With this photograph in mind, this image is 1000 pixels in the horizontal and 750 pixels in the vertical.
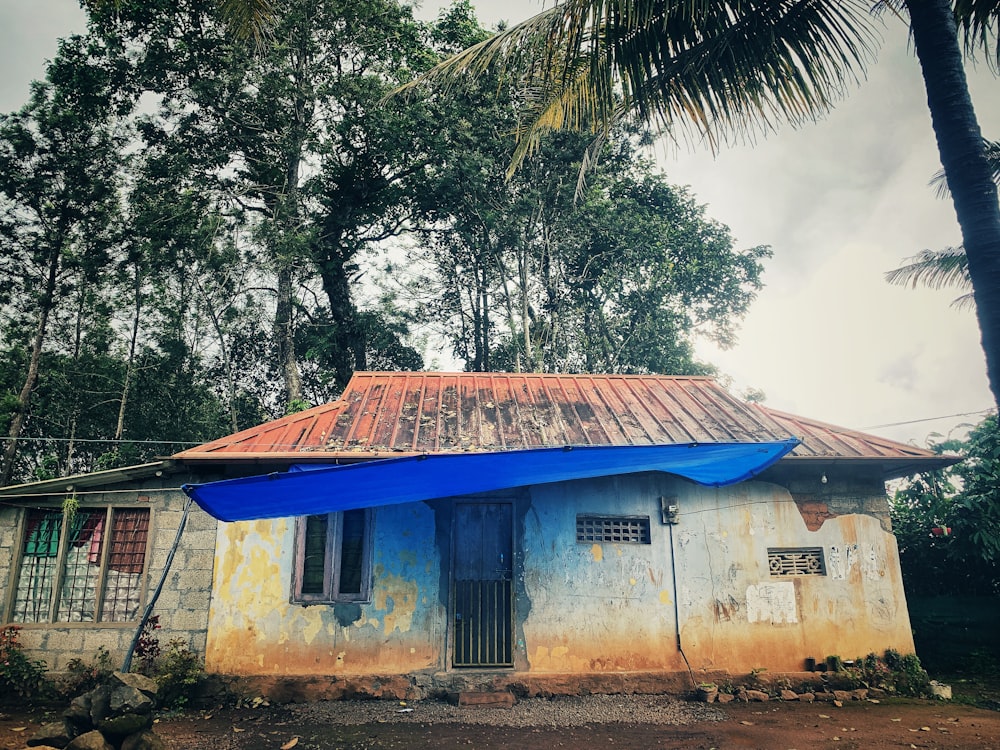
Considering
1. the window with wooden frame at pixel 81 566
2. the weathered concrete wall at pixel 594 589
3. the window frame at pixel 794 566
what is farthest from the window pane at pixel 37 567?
the window frame at pixel 794 566

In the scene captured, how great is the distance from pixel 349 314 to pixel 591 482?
11.7 m

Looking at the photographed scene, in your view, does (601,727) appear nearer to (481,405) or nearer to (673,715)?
(673,715)

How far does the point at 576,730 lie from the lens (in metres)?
5.51

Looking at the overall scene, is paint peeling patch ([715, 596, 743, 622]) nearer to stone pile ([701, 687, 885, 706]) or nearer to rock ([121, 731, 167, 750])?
stone pile ([701, 687, 885, 706])

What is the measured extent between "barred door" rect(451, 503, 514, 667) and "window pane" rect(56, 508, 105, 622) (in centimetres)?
413

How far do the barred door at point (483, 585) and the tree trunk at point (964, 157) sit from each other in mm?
4959

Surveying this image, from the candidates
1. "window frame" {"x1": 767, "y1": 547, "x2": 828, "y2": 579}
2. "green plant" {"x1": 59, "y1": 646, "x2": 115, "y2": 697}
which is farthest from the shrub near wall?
"green plant" {"x1": 59, "y1": 646, "x2": 115, "y2": 697}

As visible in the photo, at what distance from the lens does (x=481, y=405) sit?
7.67 m

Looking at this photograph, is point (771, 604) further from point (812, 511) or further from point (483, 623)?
point (483, 623)

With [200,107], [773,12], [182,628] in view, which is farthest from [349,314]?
[773,12]

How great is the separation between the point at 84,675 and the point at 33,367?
11.5 metres

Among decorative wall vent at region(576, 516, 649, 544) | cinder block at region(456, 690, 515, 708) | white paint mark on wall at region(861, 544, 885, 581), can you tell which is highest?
decorative wall vent at region(576, 516, 649, 544)

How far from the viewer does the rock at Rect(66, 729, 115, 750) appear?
4270 millimetres

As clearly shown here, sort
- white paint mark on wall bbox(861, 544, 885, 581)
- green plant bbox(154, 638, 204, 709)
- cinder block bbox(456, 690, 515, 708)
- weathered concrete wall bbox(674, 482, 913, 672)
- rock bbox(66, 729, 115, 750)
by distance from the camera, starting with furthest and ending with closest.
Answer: white paint mark on wall bbox(861, 544, 885, 581)
weathered concrete wall bbox(674, 482, 913, 672)
cinder block bbox(456, 690, 515, 708)
green plant bbox(154, 638, 204, 709)
rock bbox(66, 729, 115, 750)
